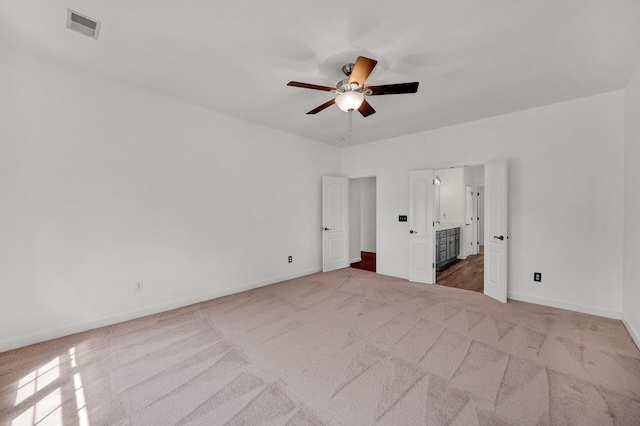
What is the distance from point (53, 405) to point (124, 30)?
2.84 metres

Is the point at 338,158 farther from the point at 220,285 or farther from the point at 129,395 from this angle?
the point at 129,395

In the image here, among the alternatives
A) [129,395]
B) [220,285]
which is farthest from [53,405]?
[220,285]

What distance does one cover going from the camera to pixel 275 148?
4.57 meters

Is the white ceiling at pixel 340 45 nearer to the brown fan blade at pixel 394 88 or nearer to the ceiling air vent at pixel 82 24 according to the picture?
the ceiling air vent at pixel 82 24

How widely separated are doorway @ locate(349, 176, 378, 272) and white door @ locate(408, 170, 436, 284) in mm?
1490

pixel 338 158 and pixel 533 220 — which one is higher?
pixel 338 158

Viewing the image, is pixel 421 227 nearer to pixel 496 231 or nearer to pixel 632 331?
pixel 496 231

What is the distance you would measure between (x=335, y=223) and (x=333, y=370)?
358 cm

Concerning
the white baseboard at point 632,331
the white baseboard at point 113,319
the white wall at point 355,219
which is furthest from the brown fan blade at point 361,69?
the white wall at point 355,219

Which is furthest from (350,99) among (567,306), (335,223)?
(567,306)

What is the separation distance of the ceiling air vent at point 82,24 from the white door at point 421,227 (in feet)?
14.7

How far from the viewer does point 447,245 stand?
19.6ft

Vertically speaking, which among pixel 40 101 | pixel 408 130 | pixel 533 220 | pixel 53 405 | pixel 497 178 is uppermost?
pixel 408 130

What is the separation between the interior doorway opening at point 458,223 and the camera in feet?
18.5
